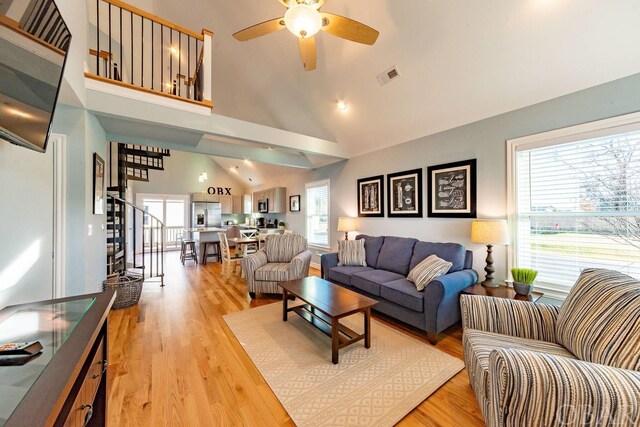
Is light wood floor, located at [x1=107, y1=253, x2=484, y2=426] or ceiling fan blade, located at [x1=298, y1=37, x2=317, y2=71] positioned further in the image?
ceiling fan blade, located at [x1=298, y1=37, x2=317, y2=71]

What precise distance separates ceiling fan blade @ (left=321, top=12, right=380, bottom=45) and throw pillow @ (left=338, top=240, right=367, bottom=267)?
2.64 m

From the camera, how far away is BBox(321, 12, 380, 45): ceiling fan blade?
1.90 meters

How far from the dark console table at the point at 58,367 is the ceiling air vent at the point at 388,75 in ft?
11.4

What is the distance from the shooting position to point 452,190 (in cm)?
335

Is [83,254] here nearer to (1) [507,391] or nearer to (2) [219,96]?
(1) [507,391]

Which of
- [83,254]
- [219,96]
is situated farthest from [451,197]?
[219,96]

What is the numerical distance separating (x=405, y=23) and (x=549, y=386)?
122 inches

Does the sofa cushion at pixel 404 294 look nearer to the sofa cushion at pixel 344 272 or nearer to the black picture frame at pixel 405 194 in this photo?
the sofa cushion at pixel 344 272

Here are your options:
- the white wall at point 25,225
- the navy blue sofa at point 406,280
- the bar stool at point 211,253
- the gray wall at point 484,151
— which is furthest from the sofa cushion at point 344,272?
the bar stool at point 211,253

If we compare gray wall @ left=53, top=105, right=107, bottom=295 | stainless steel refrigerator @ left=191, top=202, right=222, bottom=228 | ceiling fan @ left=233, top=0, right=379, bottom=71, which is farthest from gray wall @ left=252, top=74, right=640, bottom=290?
stainless steel refrigerator @ left=191, top=202, right=222, bottom=228

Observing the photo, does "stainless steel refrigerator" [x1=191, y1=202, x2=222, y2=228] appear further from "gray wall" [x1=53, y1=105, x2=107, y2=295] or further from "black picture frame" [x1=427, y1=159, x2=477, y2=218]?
"black picture frame" [x1=427, y1=159, x2=477, y2=218]

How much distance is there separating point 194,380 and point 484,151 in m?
3.80

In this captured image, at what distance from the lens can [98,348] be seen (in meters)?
1.24

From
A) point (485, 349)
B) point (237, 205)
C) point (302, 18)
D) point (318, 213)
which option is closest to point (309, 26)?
point (302, 18)
